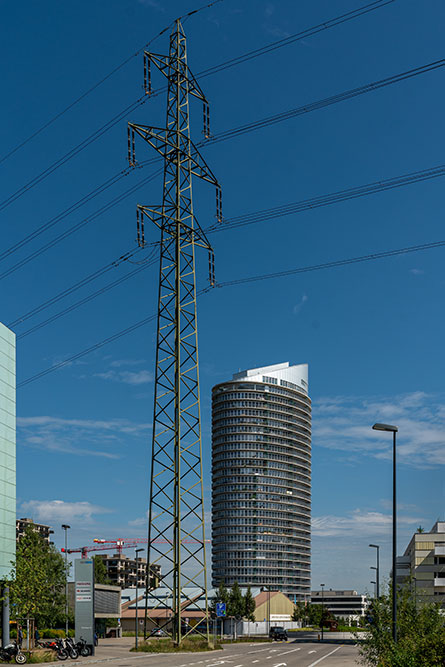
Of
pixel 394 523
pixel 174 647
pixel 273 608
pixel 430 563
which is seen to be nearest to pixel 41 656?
pixel 174 647

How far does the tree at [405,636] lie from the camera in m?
25.7

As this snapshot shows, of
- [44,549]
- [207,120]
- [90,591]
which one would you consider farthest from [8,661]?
[44,549]

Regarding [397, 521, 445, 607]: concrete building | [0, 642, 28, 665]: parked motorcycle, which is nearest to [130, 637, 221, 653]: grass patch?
[0, 642, 28, 665]: parked motorcycle

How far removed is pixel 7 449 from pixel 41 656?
832 inches

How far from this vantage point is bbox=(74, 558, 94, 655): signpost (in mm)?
51219

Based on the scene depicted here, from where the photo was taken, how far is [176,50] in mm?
51812

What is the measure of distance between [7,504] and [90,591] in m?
14.2

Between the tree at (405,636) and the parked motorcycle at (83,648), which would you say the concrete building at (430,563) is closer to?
the parked motorcycle at (83,648)

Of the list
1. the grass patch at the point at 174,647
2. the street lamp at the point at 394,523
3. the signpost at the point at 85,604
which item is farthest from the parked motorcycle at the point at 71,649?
the street lamp at the point at 394,523

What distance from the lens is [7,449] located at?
2518 inches

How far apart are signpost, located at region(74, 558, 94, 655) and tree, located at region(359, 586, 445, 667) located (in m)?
20.0

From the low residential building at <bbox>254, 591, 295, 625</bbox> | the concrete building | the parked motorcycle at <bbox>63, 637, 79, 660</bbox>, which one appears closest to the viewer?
the parked motorcycle at <bbox>63, 637, 79, 660</bbox>

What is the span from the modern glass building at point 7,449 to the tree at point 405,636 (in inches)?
1260

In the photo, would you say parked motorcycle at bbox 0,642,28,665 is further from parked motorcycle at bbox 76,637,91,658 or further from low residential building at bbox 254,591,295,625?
low residential building at bbox 254,591,295,625
